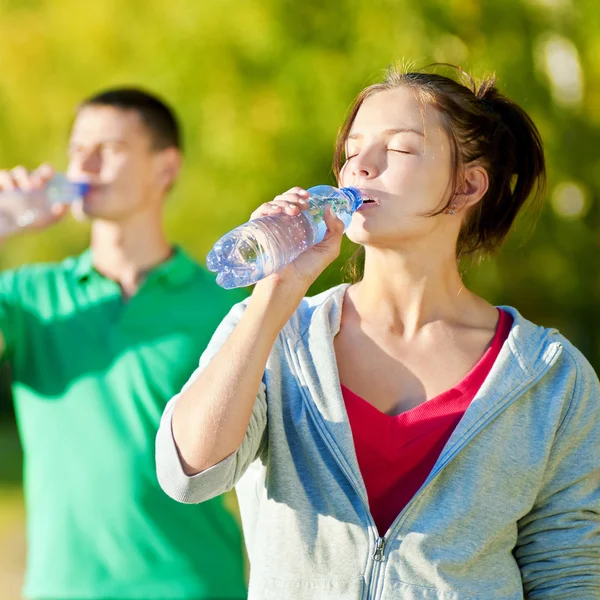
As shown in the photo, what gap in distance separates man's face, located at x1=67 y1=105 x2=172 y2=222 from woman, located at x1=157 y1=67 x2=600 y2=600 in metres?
1.65

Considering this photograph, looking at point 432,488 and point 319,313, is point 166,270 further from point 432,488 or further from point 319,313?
point 432,488

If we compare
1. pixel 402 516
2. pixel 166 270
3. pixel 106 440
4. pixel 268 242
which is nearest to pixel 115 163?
pixel 166 270

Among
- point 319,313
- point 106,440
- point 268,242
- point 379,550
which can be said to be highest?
point 268,242

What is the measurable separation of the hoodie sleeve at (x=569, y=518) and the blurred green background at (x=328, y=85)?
340 centimetres

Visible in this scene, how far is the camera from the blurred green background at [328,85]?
5727 millimetres

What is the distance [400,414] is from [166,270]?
179 centimetres

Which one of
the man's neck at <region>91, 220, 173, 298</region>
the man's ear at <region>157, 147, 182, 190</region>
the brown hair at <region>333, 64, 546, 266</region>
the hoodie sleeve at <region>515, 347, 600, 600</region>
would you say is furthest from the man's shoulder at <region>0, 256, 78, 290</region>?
the hoodie sleeve at <region>515, 347, 600, 600</region>

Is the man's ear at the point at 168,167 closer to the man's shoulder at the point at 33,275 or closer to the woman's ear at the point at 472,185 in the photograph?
the man's shoulder at the point at 33,275

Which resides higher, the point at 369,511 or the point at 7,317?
the point at 7,317

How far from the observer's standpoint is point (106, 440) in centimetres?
324

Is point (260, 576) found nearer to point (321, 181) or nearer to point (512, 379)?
point (512, 379)

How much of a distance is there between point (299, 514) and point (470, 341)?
1.66 ft

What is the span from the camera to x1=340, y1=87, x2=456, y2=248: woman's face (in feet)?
6.61

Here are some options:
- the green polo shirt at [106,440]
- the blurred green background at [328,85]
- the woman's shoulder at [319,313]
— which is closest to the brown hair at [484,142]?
the woman's shoulder at [319,313]
